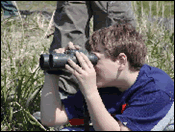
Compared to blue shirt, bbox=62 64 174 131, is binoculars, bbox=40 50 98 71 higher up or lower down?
higher up

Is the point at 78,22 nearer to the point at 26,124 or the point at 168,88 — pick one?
the point at 26,124

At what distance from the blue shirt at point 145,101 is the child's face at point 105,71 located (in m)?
0.13

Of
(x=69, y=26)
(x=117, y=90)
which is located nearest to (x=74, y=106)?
(x=117, y=90)

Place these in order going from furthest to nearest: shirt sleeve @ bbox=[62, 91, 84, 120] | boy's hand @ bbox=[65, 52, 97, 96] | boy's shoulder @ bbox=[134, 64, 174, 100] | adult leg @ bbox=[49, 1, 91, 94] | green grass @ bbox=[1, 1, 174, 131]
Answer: adult leg @ bbox=[49, 1, 91, 94], green grass @ bbox=[1, 1, 174, 131], shirt sleeve @ bbox=[62, 91, 84, 120], boy's shoulder @ bbox=[134, 64, 174, 100], boy's hand @ bbox=[65, 52, 97, 96]

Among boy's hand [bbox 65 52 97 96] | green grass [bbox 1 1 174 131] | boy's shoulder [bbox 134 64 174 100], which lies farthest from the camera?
green grass [bbox 1 1 174 131]

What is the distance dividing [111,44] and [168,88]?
0.43 m

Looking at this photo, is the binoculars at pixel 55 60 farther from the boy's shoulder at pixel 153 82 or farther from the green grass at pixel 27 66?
the green grass at pixel 27 66

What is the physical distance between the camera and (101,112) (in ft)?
5.15

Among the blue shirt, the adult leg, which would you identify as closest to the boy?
the blue shirt

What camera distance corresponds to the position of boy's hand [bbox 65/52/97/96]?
5.12 ft

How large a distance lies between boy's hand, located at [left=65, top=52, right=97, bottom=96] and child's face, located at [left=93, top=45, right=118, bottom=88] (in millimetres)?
133

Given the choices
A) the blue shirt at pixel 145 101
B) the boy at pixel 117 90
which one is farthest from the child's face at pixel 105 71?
the blue shirt at pixel 145 101

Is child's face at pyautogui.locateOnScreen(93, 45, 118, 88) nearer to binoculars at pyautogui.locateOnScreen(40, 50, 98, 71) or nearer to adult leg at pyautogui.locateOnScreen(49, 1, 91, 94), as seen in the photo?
binoculars at pyautogui.locateOnScreen(40, 50, 98, 71)

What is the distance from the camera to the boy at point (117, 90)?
62.2 inches
